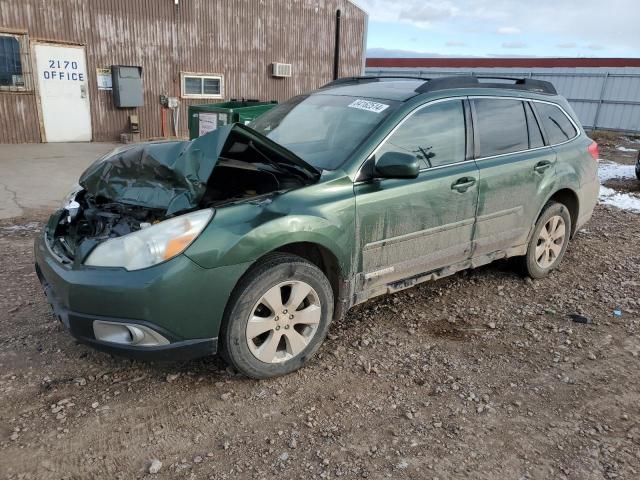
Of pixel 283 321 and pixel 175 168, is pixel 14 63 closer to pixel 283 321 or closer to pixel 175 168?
pixel 175 168

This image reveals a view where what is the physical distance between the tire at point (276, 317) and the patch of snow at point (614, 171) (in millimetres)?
9752

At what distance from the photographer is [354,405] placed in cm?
290

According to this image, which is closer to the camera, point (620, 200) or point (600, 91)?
point (620, 200)

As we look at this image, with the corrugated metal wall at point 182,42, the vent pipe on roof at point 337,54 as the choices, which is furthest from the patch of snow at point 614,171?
the corrugated metal wall at point 182,42

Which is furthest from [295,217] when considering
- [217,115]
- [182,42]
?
[182,42]

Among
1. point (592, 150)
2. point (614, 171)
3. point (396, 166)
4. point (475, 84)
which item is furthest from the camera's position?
point (614, 171)

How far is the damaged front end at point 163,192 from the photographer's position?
265 cm

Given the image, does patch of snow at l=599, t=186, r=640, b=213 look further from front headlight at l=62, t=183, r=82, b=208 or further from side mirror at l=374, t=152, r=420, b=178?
front headlight at l=62, t=183, r=82, b=208

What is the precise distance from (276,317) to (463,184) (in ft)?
5.76

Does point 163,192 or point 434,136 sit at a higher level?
point 434,136

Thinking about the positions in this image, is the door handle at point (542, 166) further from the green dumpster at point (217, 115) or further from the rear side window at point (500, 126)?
the green dumpster at point (217, 115)

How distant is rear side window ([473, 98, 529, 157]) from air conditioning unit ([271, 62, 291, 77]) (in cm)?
1268

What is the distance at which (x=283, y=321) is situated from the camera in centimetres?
303

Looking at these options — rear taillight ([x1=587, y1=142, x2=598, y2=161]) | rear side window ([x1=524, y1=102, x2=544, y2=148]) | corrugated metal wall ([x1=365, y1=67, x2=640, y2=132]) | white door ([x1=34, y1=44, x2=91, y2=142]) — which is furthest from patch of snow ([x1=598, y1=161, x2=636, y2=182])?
white door ([x1=34, y1=44, x2=91, y2=142])
